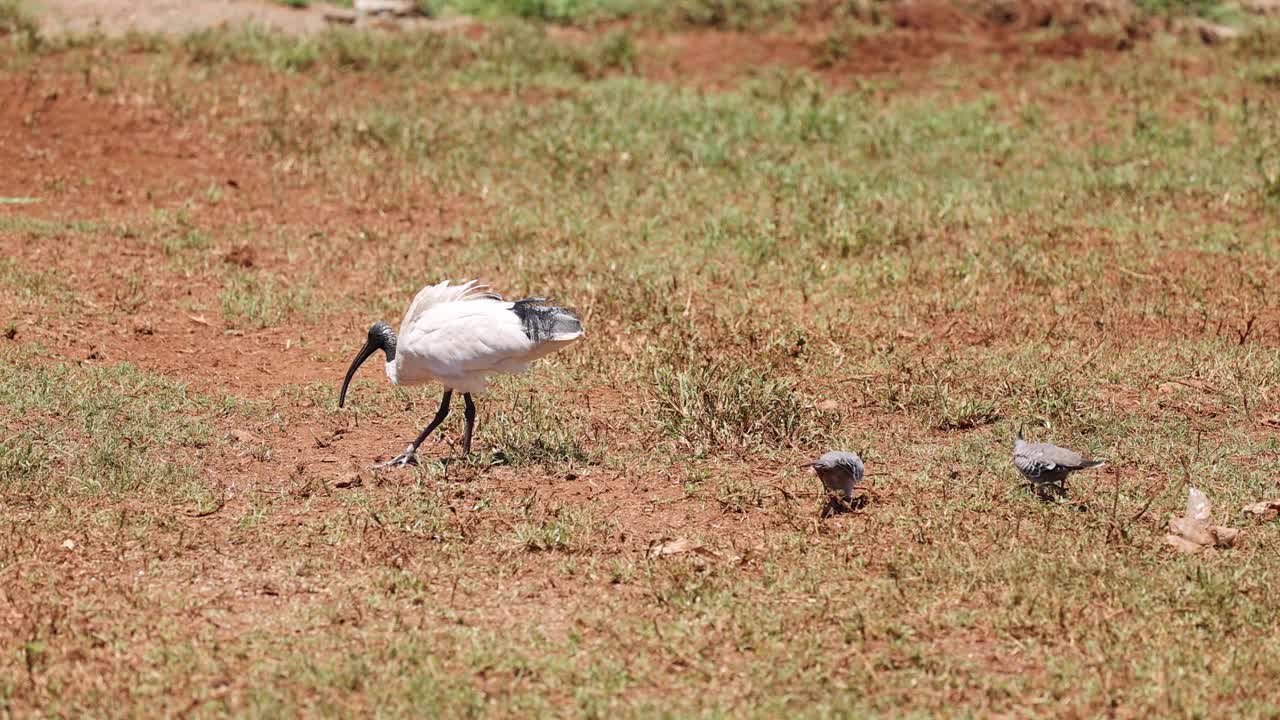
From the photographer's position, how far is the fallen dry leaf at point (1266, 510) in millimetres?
6207

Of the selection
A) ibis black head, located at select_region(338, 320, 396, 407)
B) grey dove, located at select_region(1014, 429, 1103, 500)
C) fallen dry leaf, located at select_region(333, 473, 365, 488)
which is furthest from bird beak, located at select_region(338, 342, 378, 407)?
grey dove, located at select_region(1014, 429, 1103, 500)

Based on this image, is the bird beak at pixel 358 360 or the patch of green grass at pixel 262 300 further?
the patch of green grass at pixel 262 300

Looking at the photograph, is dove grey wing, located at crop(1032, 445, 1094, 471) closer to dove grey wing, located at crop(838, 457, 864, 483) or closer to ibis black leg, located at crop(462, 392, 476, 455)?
dove grey wing, located at crop(838, 457, 864, 483)

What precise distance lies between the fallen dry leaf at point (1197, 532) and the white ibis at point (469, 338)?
2.46 metres

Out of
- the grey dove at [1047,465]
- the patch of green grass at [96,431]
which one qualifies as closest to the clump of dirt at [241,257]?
the patch of green grass at [96,431]

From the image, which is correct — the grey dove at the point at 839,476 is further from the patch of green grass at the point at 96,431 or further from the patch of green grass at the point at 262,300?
the patch of green grass at the point at 262,300

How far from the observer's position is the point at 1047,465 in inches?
241

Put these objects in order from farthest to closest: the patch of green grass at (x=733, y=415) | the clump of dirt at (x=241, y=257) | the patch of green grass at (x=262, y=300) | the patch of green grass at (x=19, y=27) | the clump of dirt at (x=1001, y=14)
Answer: the clump of dirt at (x=1001, y=14) < the patch of green grass at (x=19, y=27) < the clump of dirt at (x=241, y=257) < the patch of green grass at (x=262, y=300) < the patch of green grass at (x=733, y=415)

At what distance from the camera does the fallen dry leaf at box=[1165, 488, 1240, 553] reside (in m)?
5.92

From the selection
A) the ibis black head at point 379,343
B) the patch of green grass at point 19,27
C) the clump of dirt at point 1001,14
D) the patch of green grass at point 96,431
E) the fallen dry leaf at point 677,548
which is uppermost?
the clump of dirt at point 1001,14

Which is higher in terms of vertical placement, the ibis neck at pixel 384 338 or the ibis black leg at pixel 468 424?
the ibis neck at pixel 384 338

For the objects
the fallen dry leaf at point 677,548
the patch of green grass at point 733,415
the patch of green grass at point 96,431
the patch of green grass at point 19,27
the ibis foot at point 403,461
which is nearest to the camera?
the fallen dry leaf at point 677,548

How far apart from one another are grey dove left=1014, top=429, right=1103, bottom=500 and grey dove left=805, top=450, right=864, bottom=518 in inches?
25.3

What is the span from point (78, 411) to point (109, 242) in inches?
110
